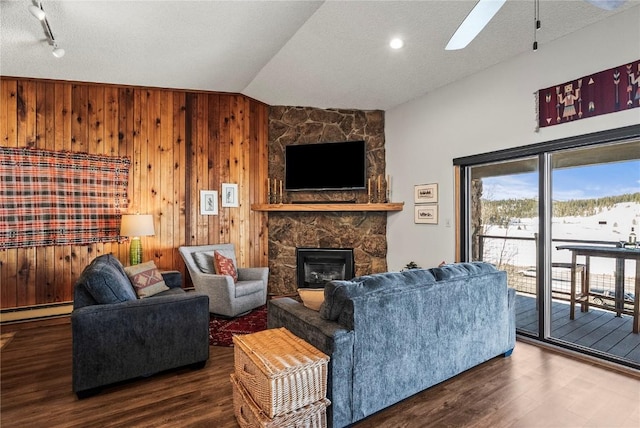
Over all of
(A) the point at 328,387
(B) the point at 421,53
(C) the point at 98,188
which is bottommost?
(A) the point at 328,387

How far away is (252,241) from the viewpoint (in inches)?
206

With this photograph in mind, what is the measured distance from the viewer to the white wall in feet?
9.52

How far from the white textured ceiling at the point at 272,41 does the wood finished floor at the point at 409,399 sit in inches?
118

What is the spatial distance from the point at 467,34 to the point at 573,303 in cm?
307

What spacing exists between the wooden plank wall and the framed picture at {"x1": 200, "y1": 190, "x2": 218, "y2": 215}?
0.06 meters

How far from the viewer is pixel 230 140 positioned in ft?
16.6

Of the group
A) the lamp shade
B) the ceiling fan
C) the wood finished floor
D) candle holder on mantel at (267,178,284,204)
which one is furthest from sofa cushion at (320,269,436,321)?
candle holder on mantel at (267,178,284,204)

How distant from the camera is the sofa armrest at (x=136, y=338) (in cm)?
229

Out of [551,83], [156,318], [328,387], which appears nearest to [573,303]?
[551,83]

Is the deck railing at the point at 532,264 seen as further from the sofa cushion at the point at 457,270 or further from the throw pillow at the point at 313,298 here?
the throw pillow at the point at 313,298

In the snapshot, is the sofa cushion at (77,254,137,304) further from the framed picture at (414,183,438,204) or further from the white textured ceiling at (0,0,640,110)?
the framed picture at (414,183,438,204)

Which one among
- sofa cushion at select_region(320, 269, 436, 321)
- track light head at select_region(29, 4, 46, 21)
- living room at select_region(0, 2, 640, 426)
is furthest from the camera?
living room at select_region(0, 2, 640, 426)

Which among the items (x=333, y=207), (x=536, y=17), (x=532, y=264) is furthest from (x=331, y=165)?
(x=536, y=17)

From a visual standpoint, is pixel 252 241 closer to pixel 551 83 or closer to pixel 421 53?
pixel 421 53
